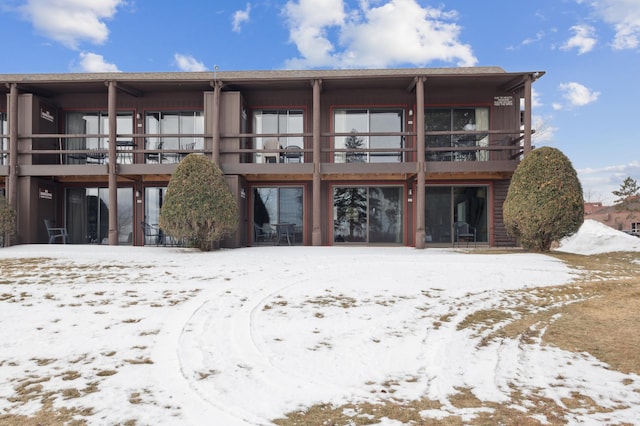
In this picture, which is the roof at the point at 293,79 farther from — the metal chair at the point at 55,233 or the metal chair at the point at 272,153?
the metal chair at the point at 55,233

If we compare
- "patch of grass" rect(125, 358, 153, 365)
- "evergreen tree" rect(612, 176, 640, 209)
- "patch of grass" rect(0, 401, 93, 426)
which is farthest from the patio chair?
"evergreen tree" rect(612, 176, 640, 209)

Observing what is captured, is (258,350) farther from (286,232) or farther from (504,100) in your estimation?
(504,100)

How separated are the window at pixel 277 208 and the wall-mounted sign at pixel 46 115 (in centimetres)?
788

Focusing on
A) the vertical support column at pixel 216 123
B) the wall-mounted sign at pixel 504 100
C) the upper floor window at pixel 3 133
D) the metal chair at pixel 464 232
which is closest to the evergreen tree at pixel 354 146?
the metal chair at pixel 464 232

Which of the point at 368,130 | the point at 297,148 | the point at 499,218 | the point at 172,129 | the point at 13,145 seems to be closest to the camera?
the point at 13,145

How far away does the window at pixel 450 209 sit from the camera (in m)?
13.2

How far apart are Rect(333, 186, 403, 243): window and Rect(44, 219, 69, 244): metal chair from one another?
958cm

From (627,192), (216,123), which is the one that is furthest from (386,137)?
(627,192)

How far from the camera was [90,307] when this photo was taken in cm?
439

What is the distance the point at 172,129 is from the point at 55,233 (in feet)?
18.8

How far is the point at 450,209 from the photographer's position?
13.2 meters

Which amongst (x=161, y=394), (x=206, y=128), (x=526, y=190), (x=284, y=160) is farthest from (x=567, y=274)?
(x=206, y=128)

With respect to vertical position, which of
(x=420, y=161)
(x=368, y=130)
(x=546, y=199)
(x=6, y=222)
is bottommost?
(x=6, y=222)

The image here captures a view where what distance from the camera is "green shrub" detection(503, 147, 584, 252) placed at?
30.6 feet
